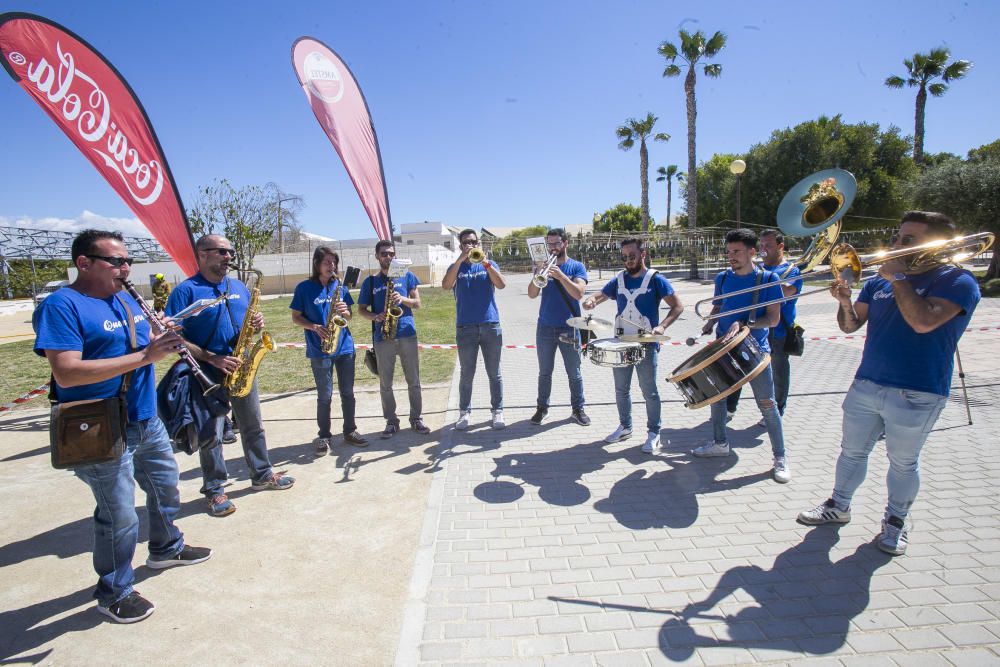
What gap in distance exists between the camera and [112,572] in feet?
9.40

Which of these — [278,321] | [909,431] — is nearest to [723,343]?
[909,431]

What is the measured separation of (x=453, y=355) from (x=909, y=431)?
8.10 metres

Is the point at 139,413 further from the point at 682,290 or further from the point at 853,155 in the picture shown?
the point at 853,155

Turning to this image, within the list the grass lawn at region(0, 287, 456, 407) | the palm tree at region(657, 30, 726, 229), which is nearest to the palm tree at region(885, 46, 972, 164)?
the palm tree at region(657, 30, 726, 229)

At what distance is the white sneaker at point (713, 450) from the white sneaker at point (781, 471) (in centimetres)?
48

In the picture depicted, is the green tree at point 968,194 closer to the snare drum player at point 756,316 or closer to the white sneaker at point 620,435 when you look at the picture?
the snare drum player at point 756,316

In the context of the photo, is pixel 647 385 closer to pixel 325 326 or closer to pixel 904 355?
pixel 904 355

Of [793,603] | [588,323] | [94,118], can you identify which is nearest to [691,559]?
[793,603]

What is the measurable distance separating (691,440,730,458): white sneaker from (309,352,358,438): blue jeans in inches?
145

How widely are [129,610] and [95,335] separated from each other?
1603 mm

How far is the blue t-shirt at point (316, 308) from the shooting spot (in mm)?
5121

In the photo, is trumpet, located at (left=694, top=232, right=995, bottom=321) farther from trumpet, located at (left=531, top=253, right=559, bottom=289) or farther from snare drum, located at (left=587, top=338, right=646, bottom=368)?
trumpet, located at (left=531, top=253, right=559, bottom=289)

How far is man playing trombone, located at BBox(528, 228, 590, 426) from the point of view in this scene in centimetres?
531

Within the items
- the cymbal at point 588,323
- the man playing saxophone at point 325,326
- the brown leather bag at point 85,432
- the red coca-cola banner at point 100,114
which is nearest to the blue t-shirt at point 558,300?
the cymbal at point 588,323
